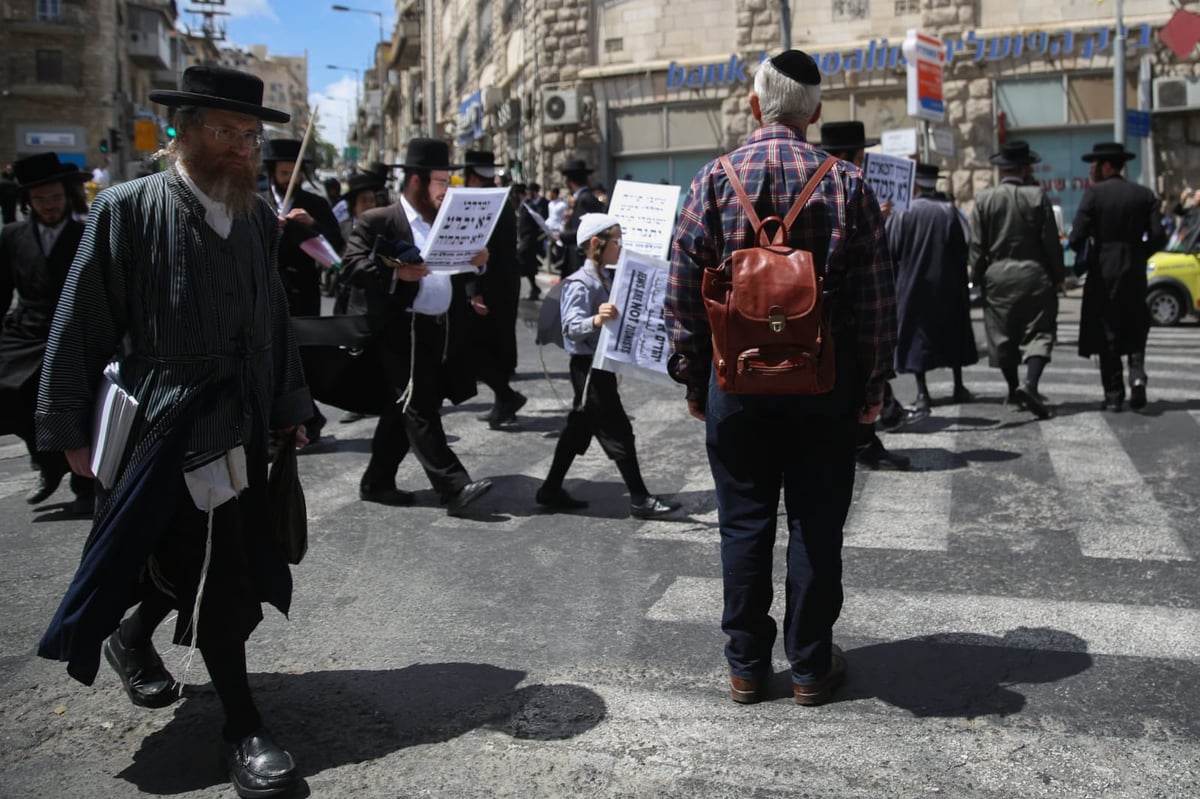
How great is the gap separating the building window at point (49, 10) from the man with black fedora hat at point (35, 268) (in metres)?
65.2

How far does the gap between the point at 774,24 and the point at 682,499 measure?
19374mm

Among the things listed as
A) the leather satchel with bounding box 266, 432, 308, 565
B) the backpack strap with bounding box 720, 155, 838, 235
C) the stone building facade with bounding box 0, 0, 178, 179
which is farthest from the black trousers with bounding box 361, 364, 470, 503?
the stone building facade with bounding box 0, 0, 178, 179

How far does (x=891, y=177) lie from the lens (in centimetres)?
934

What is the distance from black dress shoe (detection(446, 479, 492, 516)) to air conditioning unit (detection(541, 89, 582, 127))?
67.2 ft

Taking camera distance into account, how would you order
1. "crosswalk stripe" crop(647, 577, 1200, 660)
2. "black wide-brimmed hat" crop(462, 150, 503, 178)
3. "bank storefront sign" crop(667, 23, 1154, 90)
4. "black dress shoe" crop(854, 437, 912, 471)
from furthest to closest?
"bank storefront sign" crop(667, 23, 1154, 90), "black wide-brimmed hat" crop(462, 150, 503, 178), "black dress shoe" crop(854, 437, 912, 471), "crosswalk stripe" crop(647, 577, 1200, 660)

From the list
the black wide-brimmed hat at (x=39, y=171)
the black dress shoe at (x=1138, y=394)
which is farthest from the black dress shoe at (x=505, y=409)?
the black dress shoe at (x=1138, y=394)

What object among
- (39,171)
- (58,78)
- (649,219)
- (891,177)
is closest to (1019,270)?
(891,177)

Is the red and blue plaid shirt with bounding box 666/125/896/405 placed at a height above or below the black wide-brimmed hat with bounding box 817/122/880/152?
below

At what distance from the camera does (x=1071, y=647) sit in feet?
14.6

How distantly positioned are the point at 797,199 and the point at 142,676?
2.46 meters

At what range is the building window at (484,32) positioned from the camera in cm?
3459

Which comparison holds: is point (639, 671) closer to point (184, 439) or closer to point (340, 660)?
point (340, 660)

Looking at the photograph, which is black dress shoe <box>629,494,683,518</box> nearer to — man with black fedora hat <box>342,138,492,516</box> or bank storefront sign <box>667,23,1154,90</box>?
man with black fedora hat <box>342,138,492,516</box>

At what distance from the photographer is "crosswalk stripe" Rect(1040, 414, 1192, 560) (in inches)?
229
